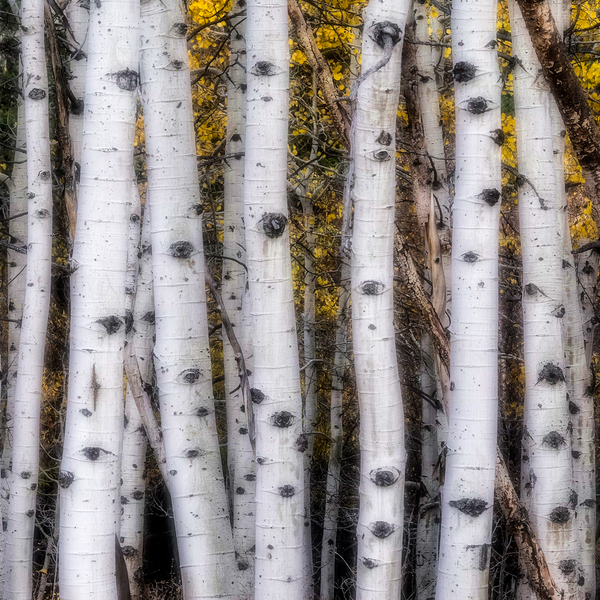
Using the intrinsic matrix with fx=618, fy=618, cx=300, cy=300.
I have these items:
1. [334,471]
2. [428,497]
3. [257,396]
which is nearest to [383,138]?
[257,396]

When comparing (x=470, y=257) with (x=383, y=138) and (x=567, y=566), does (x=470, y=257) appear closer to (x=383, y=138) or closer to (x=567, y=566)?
(x=383, y=138)

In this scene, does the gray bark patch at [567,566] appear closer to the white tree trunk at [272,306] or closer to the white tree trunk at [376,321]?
the white tree trunk at [376,321]

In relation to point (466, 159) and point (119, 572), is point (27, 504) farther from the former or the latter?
point (466, 159)

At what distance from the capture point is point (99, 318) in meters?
2.12

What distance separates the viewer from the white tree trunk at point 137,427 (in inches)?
167

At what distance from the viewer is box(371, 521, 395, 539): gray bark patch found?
2.63 metres

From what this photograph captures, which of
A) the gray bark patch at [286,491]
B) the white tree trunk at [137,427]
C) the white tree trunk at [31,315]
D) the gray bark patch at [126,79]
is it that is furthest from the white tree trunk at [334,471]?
the gray bark patch at [126,79]

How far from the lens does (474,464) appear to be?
8.32 feet

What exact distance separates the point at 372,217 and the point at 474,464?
1.10m

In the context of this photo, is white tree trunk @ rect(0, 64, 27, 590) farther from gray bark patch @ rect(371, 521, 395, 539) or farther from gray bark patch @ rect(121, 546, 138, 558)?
gray bark patch @ rect(371, 521, 395, 539)

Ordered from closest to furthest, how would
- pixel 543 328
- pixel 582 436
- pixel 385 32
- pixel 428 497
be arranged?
1. pixel 385 32
2. pixel 543 328
3. pixel 582 436
4. pixel 428 497

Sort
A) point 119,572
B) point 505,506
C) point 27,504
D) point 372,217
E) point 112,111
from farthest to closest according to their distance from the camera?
point 27,504 < point 505,506 < point 372,217 < point 119,572 < point 112,111

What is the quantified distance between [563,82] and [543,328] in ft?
4.06

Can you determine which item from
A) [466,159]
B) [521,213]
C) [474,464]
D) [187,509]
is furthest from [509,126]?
[187,509]
